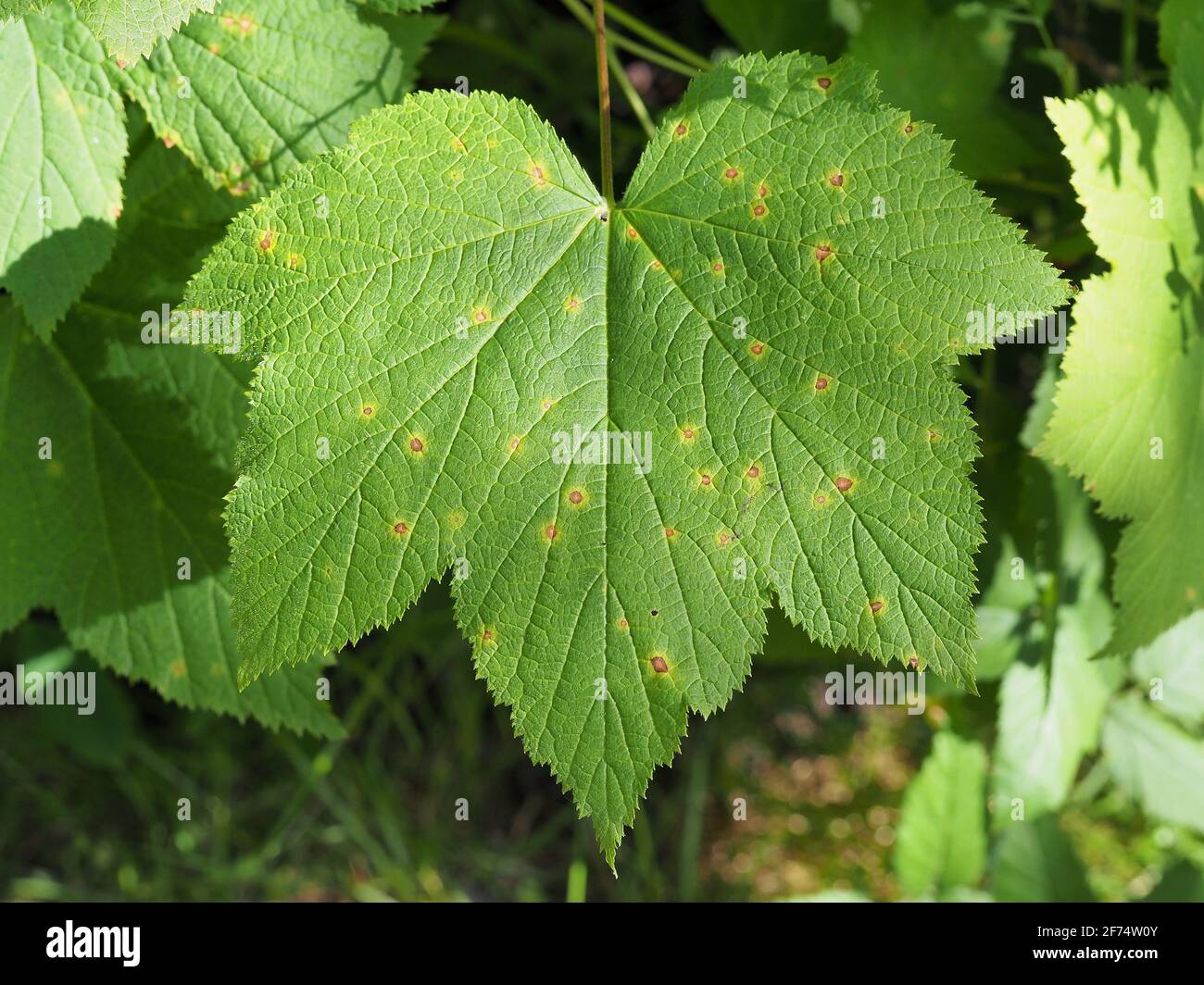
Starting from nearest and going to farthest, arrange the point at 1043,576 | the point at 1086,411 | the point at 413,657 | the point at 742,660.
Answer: the point at 742,660 < the point at 1086,411 < the point at 1043,576 < the point at 413,657

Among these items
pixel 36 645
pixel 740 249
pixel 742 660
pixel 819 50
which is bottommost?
pixel 742 660

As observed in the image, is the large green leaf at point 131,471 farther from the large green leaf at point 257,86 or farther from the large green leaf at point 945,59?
the large green leaf at point 945,59

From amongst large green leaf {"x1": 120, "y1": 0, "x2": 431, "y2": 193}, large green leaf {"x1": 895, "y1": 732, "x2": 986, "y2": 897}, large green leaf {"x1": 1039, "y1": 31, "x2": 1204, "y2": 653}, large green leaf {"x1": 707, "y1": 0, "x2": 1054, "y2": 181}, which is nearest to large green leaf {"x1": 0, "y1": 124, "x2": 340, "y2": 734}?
large green leaf {"x1": 120, "y1": 0, "x2": 431, "y2": 193}

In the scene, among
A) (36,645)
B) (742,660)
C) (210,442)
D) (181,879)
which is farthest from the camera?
(181,879)

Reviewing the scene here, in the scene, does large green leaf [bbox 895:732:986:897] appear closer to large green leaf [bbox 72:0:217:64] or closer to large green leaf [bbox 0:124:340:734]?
large green leaf [bbox 0:124:340:734]

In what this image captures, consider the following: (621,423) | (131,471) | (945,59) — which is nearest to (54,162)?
(131,471)
